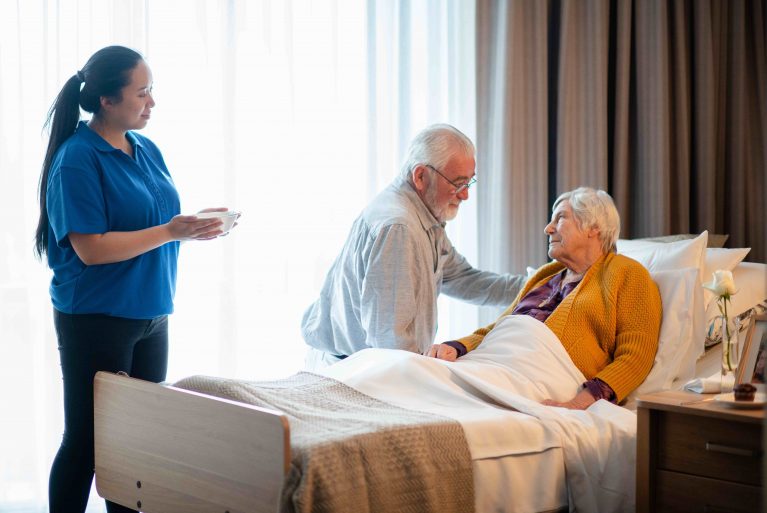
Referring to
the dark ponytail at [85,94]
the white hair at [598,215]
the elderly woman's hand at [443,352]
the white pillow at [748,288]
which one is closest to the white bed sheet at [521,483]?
the elderly woman's hand at [443,352]

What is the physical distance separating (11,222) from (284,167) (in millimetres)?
953

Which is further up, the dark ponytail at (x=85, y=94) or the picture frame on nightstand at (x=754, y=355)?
the dark ponytail at (x=85, y=94)

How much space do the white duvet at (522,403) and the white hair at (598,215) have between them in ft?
1.29

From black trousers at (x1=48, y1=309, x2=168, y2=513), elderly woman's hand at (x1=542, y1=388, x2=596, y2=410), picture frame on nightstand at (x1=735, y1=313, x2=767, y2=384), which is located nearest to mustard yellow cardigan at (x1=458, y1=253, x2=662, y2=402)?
elderly woman's hand at (x1=542, y1=388, x2=596, y2=410)

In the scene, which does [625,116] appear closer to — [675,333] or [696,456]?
[675,333]

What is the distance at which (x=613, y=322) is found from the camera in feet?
8.25

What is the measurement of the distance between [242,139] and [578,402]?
4.99 ft

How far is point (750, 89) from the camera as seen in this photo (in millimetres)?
3855

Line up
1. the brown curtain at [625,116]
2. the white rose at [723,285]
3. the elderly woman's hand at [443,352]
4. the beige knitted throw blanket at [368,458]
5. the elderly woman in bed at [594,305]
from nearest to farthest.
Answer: the beige knitted throw blanket at [368,458]
the white rose at [723,285]
the elderly woman in bed at [594,305]
the elderly woman's hand at [443,352]
the brown curtain at [625,116]

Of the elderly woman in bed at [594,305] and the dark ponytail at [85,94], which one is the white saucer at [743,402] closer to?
the elderly woman in bed at [594,305]

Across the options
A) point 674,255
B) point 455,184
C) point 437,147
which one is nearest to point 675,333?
point 674,255

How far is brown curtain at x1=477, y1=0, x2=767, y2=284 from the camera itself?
3.62 m

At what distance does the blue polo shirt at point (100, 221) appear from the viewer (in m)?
2.26

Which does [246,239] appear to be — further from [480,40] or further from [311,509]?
[311,509]
